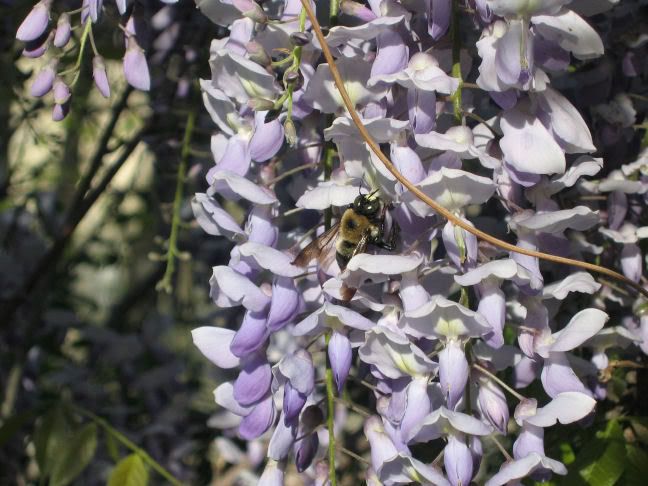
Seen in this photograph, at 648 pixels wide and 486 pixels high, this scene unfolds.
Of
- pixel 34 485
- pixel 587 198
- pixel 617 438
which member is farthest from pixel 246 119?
pixel 34 485

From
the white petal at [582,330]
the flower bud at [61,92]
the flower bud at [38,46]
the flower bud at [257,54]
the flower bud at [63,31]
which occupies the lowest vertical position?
the white petal at [582,330]

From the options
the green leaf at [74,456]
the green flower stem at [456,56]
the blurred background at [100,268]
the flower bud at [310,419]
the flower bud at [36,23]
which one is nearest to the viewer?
the green flower stem at [456,56]

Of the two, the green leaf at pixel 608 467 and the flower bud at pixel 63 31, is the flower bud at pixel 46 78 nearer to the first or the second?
the flower bud at pixel 63 31

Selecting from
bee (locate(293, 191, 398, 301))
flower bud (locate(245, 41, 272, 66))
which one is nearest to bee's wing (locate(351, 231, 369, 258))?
bee (locate(293, 191, 398, 301))

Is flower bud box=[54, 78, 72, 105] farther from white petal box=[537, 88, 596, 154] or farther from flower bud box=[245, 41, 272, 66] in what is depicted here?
white petal box=[537, 88, 596, 154]

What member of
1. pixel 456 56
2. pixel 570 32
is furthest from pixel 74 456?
pixel 570 32

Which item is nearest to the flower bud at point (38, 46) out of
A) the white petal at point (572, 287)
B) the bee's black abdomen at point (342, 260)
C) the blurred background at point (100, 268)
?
the blurred background at point (100, 268)
